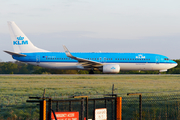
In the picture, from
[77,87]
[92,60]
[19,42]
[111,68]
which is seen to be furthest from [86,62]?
[77,87]

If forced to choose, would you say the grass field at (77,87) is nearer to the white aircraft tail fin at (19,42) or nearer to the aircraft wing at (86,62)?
the aircraft wing at (86,62)

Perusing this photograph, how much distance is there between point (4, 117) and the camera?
11.8 meters

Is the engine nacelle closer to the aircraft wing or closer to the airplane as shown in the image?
the airplane

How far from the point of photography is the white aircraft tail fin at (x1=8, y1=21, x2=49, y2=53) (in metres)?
40.9

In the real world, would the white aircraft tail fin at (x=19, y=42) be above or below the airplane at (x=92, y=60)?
above

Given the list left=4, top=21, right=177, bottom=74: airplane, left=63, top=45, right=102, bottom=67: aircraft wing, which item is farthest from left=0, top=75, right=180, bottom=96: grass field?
left=4, top=21, right=177, bottom=74: airplane

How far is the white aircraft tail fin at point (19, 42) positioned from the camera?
134 feet

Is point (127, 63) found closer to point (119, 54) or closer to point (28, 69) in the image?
point (119, 54)

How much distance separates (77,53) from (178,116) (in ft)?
95.8

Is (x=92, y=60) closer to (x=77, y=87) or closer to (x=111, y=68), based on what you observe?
(x=111, y=68)

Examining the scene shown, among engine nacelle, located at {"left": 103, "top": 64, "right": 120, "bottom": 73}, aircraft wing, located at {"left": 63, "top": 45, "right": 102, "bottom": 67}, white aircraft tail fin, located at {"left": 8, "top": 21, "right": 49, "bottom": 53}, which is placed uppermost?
white aircraft tail fin, located at {"left": 8, "top": 21, "right": 49, "bottom": 53}

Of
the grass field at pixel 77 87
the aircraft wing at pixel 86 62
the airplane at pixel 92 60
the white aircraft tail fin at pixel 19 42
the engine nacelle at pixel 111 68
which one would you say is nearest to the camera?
the grass field at pixel 77 87

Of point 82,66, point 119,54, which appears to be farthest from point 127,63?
point 82,66

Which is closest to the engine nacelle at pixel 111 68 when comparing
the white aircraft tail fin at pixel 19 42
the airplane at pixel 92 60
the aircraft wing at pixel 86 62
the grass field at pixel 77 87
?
the airplane at pixel 92 60
